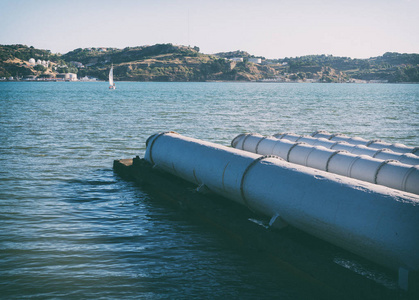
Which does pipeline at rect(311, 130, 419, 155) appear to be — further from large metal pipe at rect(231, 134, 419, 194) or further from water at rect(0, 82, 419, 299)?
water at rect(0, 82, 419, 299)

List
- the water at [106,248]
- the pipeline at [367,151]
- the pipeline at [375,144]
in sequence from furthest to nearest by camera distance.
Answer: the pipeline at [375,144] < the pipeline at [367,151] < the water at [106,248]

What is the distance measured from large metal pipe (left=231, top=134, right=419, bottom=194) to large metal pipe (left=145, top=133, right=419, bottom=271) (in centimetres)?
239

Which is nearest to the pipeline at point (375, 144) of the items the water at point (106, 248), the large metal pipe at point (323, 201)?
the large metal pipe at point (323, 201)

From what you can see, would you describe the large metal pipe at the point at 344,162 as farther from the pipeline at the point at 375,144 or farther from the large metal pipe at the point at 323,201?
the pipeline at the point at 375,144

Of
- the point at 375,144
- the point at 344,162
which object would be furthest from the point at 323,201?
the point at 375,144

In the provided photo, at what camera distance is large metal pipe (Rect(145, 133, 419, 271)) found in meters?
6.80

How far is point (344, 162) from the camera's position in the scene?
12062mm

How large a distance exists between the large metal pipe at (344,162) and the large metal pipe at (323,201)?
94.3 inches

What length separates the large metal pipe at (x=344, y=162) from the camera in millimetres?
10062

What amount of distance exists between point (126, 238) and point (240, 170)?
130 inches

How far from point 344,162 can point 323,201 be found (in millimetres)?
4364

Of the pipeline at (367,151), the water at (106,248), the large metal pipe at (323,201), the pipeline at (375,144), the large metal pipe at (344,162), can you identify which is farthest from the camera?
the pipeline at (375,144)

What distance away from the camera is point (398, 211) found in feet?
22.6

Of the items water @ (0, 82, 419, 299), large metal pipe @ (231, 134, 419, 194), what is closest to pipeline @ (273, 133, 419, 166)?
large metal pipe @ (231, 134, 419, 194)
